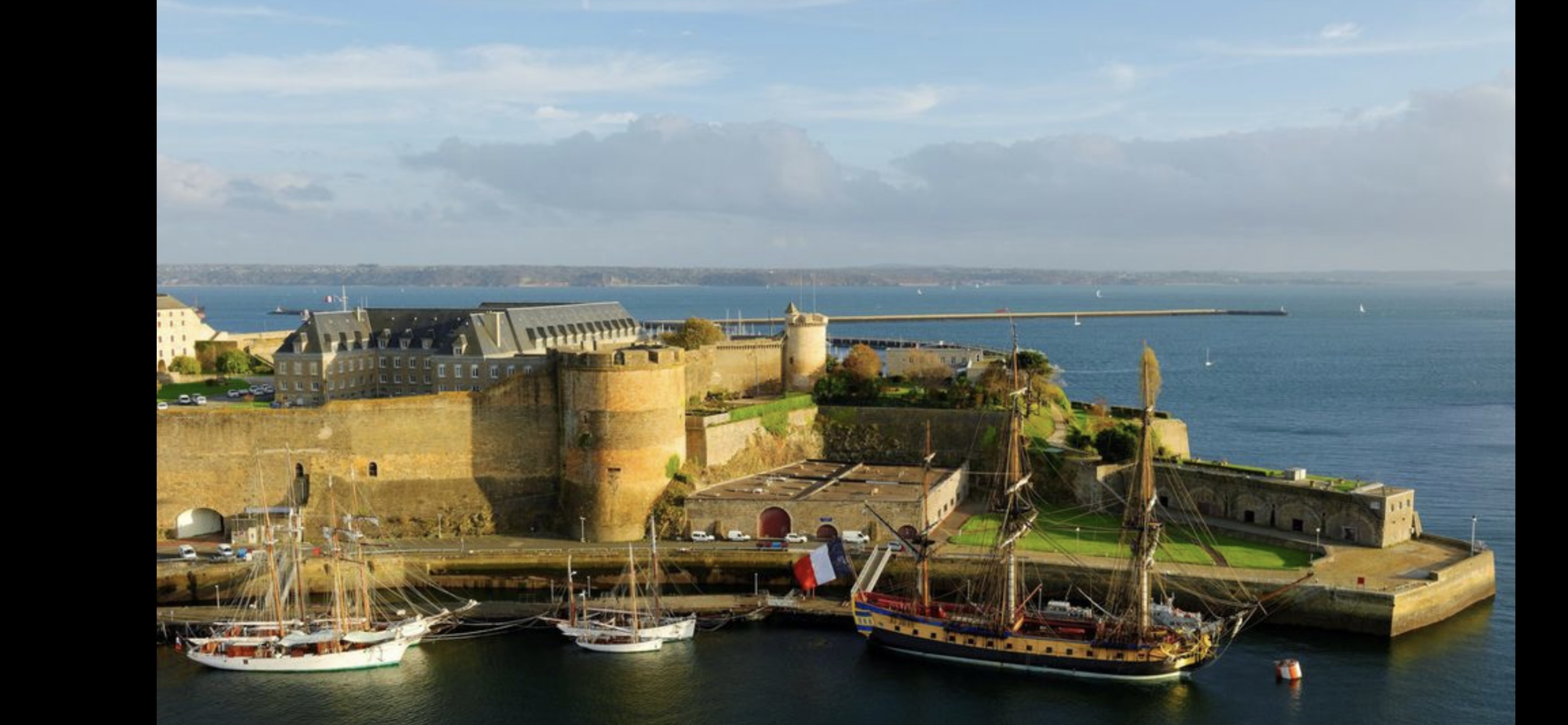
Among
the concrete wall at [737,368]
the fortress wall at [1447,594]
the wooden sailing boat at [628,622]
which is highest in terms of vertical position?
the concrete wall at [737,368]

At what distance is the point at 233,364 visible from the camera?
5884cm

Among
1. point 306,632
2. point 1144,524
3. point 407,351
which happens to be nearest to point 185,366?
point 407,351

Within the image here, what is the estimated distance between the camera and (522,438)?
132ft

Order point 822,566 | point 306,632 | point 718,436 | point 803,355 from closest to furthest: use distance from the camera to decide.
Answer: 1. point 306,632
2. point 822,566
3. point 718,436
4. point 803,355

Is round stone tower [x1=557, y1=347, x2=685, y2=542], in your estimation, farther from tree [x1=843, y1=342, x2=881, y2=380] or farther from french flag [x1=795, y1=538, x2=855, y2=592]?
tree [x1=843, y1=342, x2=881, y2=380]

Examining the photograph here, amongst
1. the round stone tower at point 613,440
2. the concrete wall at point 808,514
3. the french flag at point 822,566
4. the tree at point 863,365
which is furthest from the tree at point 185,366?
the french flag at point 822,566

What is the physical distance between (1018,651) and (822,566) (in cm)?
648

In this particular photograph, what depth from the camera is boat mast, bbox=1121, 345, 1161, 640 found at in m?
30.6

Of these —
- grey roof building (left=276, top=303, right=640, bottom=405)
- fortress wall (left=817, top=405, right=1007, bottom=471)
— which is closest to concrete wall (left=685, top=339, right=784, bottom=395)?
fortress wall (left=817, top=405, right=1007, bottom=471)

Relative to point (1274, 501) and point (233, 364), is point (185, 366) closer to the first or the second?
point (233, 364)

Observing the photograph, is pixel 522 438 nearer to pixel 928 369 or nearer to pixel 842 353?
pixel 928 369

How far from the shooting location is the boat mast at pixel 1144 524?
30.6m

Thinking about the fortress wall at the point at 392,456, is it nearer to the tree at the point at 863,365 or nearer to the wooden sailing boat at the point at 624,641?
the wooden sailing boat at the point at 624,641

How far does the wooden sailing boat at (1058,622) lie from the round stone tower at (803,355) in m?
19.0
